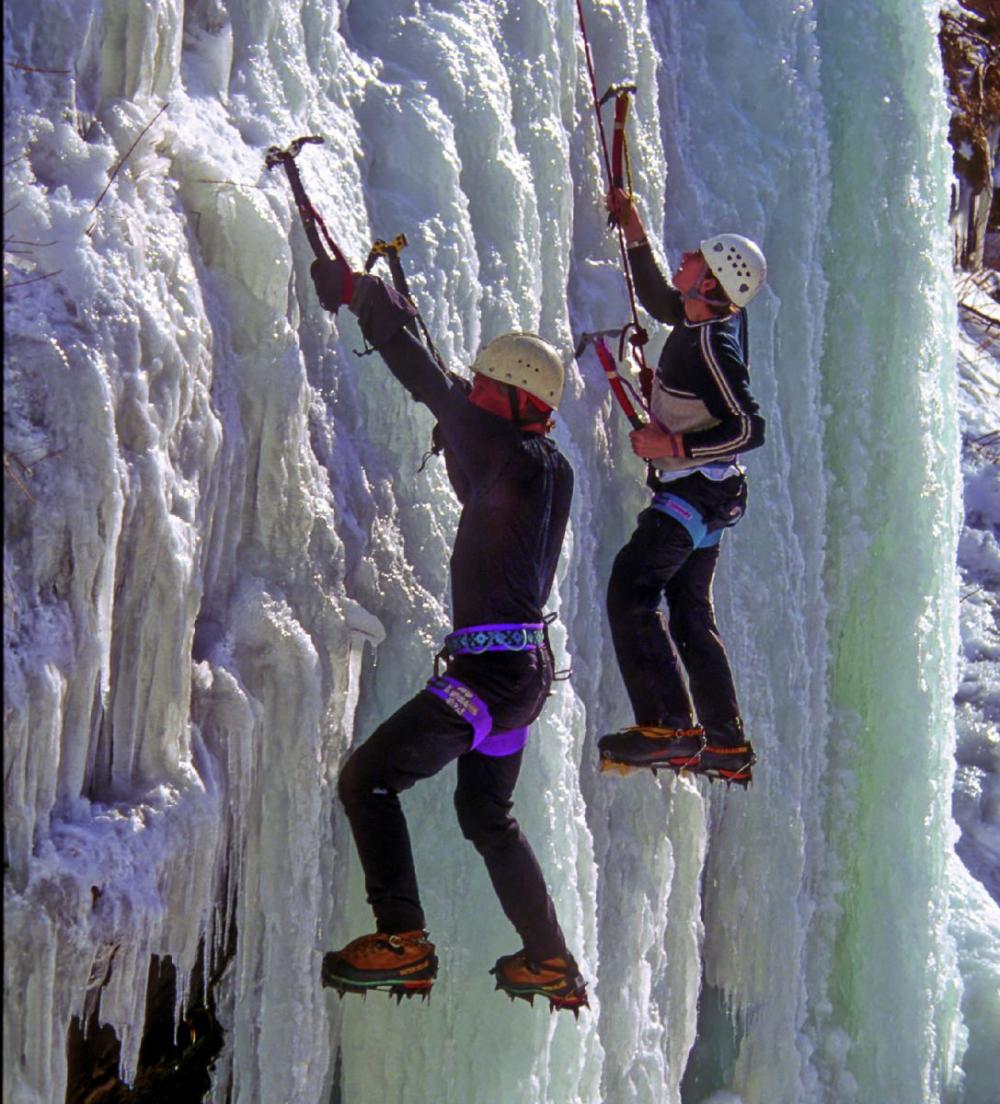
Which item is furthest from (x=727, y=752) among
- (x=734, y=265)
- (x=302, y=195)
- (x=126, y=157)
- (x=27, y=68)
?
(x=27, y=68)

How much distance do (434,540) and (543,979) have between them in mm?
1192

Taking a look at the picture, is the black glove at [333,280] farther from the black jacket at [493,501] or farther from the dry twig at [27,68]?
the dry twig at [27,68]

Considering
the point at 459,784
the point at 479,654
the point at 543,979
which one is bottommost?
the point at 543,979

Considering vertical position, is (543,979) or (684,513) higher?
(684,513)

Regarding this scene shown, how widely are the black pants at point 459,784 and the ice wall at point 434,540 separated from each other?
0.66ft

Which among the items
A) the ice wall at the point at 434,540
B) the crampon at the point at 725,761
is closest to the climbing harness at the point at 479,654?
the ice wall at the point at 434,540

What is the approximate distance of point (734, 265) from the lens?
486 cm

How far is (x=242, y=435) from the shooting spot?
4.02m

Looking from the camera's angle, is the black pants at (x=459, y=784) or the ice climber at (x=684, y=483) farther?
the ice climber at (x=684, y=483)

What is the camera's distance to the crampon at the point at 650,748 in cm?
484

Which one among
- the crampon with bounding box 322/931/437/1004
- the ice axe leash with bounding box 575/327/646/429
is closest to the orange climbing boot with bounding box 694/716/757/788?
the ice axe leash with bounding box 575/327/646/429

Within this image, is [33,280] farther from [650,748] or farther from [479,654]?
[650,748]

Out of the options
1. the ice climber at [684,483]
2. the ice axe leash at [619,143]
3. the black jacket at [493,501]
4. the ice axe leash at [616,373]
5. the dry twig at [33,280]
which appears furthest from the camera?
the ice axe leash at [619,143]

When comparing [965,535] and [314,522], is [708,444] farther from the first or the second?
[965,535]
